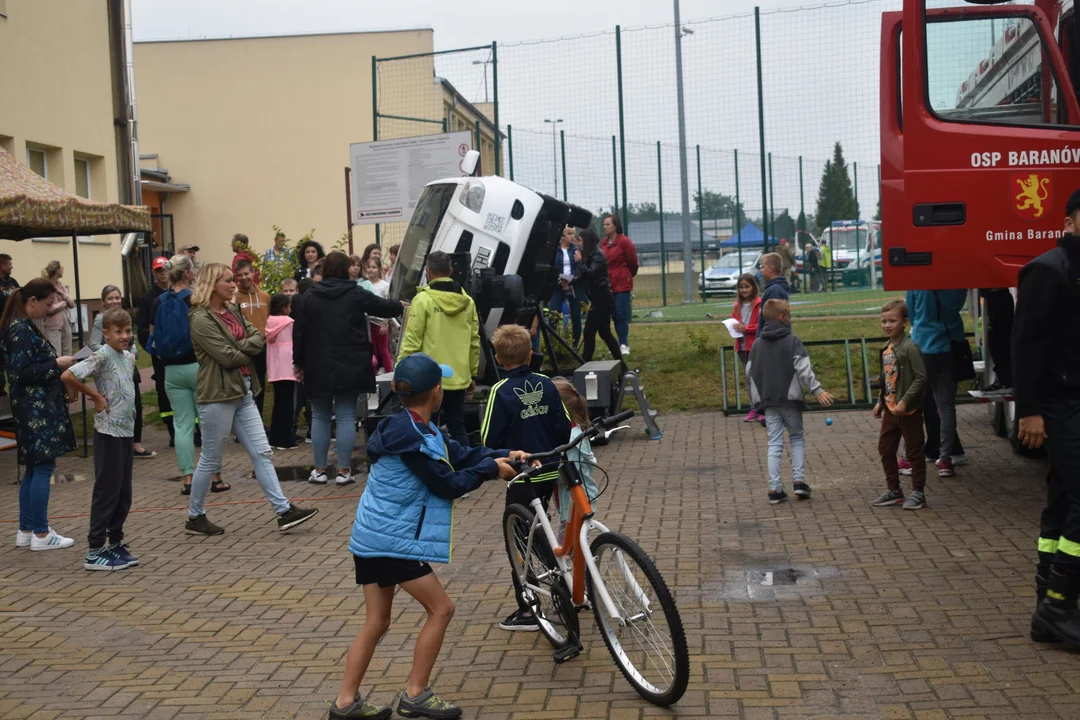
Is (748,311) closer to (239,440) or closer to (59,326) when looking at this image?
(239,440)

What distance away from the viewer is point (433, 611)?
4.89 meters

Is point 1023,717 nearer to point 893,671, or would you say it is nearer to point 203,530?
point 893,671

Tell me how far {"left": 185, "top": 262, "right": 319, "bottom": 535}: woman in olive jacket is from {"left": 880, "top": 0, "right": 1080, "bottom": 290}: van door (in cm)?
446

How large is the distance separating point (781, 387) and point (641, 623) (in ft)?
14.0

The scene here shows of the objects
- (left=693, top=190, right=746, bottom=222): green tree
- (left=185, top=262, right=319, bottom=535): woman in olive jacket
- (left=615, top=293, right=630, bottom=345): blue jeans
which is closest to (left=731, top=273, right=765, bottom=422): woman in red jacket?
(left=615, top=293, right=630, bottom=345): blue jeans

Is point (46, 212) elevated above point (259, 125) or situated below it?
below

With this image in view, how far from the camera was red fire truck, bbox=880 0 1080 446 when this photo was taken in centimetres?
770

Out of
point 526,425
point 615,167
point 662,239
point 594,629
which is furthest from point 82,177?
point 594,629

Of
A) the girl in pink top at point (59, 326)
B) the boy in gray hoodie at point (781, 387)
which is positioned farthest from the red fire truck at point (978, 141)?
the girl in pink top at point (59, 326)

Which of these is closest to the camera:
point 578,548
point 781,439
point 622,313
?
point 578,548

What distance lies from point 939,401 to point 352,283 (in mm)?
4822

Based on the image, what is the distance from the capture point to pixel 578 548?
5.25m

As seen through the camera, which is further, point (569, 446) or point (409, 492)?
point (569, 446)

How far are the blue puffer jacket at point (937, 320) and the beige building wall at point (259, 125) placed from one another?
34.1 m
